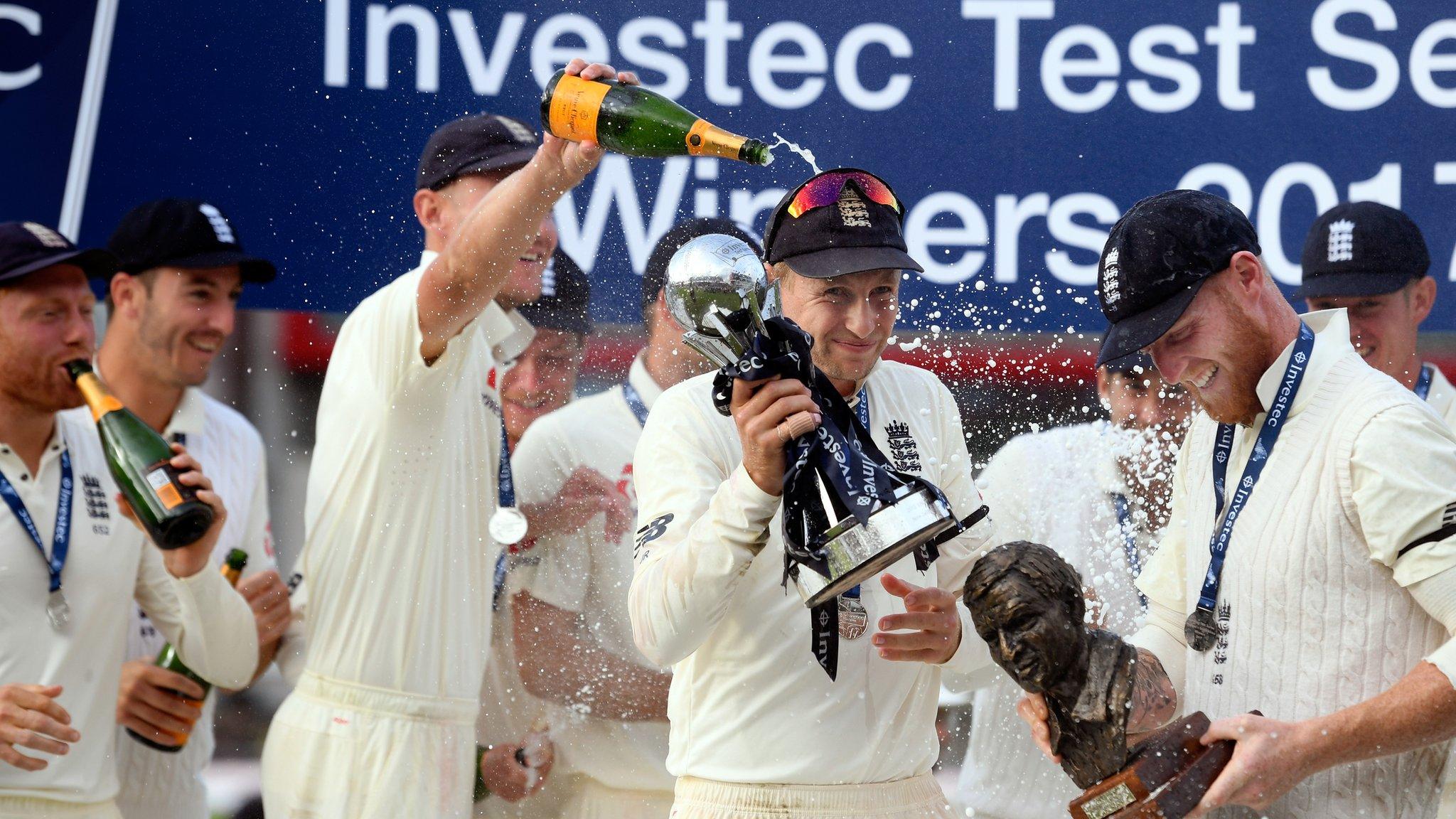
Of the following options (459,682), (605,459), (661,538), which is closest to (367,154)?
(605,459)

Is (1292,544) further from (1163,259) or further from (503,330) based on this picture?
(503,330)

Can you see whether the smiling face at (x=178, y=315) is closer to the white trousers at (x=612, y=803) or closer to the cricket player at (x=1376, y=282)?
the white trousers at (x=612, y=803)

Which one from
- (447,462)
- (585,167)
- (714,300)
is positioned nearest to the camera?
(714,300)

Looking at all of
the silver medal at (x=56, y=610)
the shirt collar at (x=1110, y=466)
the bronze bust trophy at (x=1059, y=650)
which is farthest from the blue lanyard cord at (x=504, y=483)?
the bronze bust trophy at (x=1059, y=650)

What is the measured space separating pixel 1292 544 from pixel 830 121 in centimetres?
301

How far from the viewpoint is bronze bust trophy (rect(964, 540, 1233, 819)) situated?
236cm

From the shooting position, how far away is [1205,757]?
7.72 ft

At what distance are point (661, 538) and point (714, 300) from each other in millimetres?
522

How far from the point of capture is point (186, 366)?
503 cm

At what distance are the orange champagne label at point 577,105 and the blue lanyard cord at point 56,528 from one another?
2.18 m

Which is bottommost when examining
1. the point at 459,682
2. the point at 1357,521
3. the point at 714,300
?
the point at 459,682

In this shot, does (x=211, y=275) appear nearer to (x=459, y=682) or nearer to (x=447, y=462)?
(x=447, y=462)

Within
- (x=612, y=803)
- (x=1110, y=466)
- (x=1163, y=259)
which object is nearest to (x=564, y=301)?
(x=612, y=803)

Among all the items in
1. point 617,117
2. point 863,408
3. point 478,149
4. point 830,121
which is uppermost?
point 830,121
